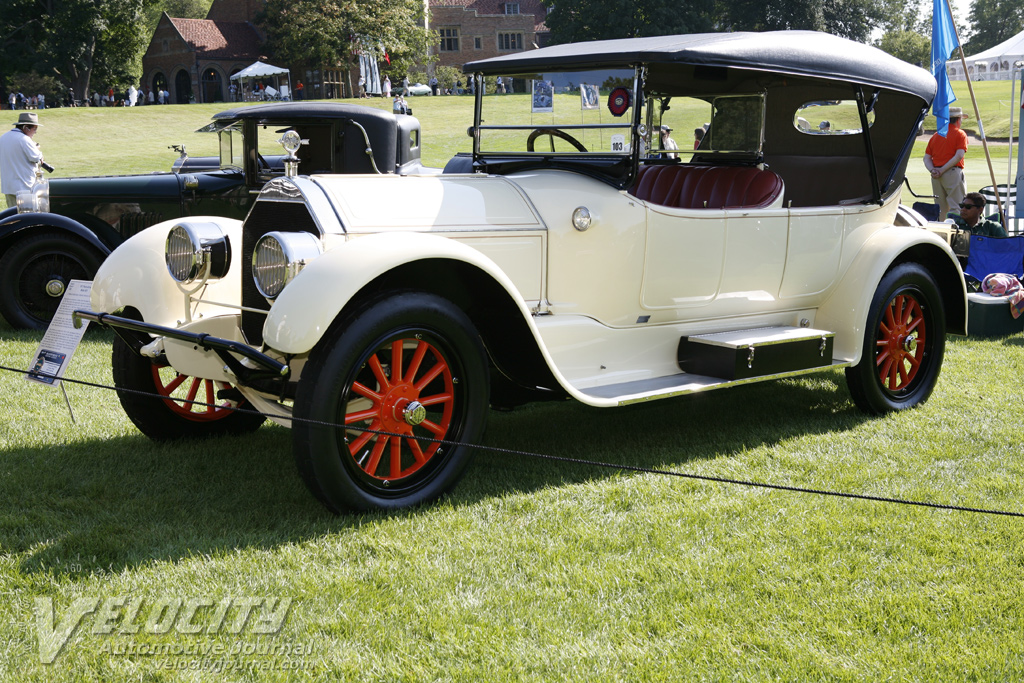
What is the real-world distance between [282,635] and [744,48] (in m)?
3.26

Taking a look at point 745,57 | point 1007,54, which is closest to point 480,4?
point 1007,54

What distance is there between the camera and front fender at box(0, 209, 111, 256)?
23.8 ft

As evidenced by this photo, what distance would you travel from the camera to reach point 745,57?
4.24 m

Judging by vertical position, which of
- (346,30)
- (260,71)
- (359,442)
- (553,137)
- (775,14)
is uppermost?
(775,14)

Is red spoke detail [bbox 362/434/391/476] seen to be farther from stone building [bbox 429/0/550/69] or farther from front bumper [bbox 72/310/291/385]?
stone building [bbox 429/0/550/69]

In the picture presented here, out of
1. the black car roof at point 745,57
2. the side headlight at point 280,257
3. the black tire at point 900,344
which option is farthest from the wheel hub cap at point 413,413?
the black tire at point 900,344

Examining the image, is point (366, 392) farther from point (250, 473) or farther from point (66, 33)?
point (66, 33)

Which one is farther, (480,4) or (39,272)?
(480,4)

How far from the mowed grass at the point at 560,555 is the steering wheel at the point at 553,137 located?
4.91 ft

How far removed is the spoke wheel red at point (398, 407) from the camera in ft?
11.5

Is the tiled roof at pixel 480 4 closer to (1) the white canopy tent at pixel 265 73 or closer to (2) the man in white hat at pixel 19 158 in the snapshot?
(1) the white canopy tent at pixel 265 73

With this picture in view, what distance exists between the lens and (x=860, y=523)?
→ 3600 millimetres

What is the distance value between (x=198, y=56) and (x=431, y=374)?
5615 centimetres

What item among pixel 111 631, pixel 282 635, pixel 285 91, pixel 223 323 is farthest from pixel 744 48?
pixel 285 91
